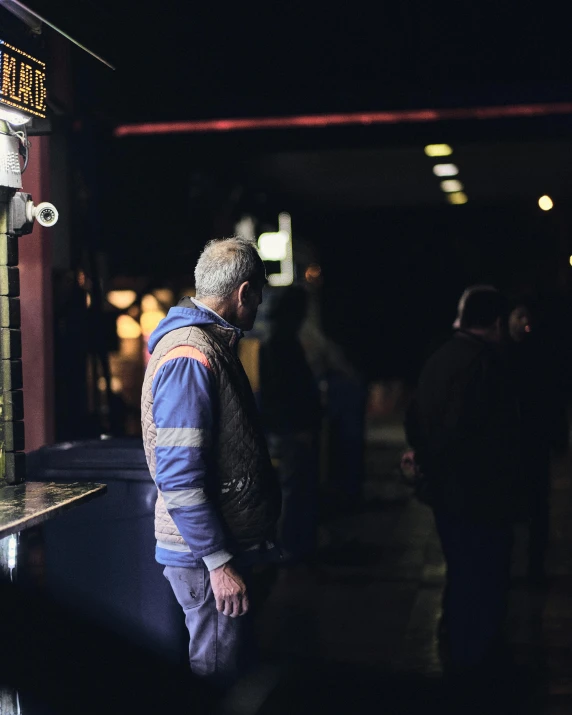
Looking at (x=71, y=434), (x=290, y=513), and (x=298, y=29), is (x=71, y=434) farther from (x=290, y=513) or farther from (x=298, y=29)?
(x=298, y=29)

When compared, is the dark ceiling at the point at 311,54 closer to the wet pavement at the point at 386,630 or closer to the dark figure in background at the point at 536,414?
the dark figure in background at the point at 536,414

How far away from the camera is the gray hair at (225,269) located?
345 centimetres

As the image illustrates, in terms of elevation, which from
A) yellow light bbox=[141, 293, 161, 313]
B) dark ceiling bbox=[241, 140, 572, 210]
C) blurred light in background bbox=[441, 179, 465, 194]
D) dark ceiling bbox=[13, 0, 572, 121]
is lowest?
yellow light bbox=[141, 293, 161, 313]

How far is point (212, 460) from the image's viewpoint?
334 cm

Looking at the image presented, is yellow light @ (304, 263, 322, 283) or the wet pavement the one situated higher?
yellow light @ (304, 263, 322, 283)

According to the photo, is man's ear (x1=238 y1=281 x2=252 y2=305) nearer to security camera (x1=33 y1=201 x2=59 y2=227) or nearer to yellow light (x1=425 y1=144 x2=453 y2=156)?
security camera (x1=33 y1=201 x2=59 y2=227)

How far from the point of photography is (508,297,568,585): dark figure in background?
21.7ft

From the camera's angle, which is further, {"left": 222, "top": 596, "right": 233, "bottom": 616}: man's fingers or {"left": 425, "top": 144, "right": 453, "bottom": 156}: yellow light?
{"left": 425, "top": 144, "right": 453, "bottom": 156}: yellow light

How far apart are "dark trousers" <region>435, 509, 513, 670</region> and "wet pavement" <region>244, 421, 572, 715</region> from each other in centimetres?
29

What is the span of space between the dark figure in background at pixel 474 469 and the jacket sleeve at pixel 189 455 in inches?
65.2

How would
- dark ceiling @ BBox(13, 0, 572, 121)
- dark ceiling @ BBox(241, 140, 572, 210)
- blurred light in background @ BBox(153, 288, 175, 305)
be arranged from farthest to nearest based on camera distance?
dark ceiling @ BBox(241, 140, 572, 210) → blurred light in background @ BBox(153, 288, 175, 305) → dark ceiling @ BBox(13, 0, 572, 121)

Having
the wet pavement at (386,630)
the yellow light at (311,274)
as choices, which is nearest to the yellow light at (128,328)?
the wet pavement at (386,630)

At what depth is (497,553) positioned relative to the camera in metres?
4.60

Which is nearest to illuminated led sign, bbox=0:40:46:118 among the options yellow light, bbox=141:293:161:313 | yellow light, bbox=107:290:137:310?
yellow light, bbox=141:293:161:313
